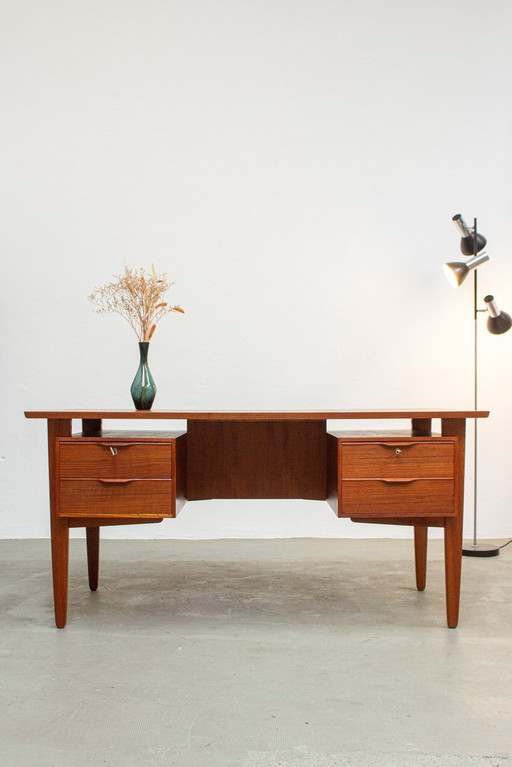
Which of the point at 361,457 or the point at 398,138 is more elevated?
the point at 398,138

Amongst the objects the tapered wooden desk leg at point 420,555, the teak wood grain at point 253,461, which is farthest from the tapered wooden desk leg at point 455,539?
the teak wood grain at point 253,461

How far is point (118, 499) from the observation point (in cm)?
212

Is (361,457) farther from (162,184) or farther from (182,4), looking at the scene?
(182,4)

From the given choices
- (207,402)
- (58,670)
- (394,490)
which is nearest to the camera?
(58,670)

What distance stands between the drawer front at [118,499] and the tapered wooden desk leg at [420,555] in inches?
38.3

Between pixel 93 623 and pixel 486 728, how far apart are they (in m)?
1.24

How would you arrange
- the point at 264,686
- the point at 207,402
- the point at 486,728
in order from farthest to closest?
the point at 207,402
the point at 264,686
the point at 486,728

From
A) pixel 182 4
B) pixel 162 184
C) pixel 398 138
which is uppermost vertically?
pixel 182 4

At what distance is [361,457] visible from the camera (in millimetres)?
2125

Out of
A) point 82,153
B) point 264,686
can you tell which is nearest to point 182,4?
point 82,153

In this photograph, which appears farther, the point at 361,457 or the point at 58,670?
the point at 361,457

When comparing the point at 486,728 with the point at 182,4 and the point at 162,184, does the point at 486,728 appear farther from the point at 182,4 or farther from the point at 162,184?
the point at 182,4

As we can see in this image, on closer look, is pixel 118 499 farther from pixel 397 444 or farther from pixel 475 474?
pixel 475 474

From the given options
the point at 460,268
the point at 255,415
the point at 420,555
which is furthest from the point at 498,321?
the point at 255,415
